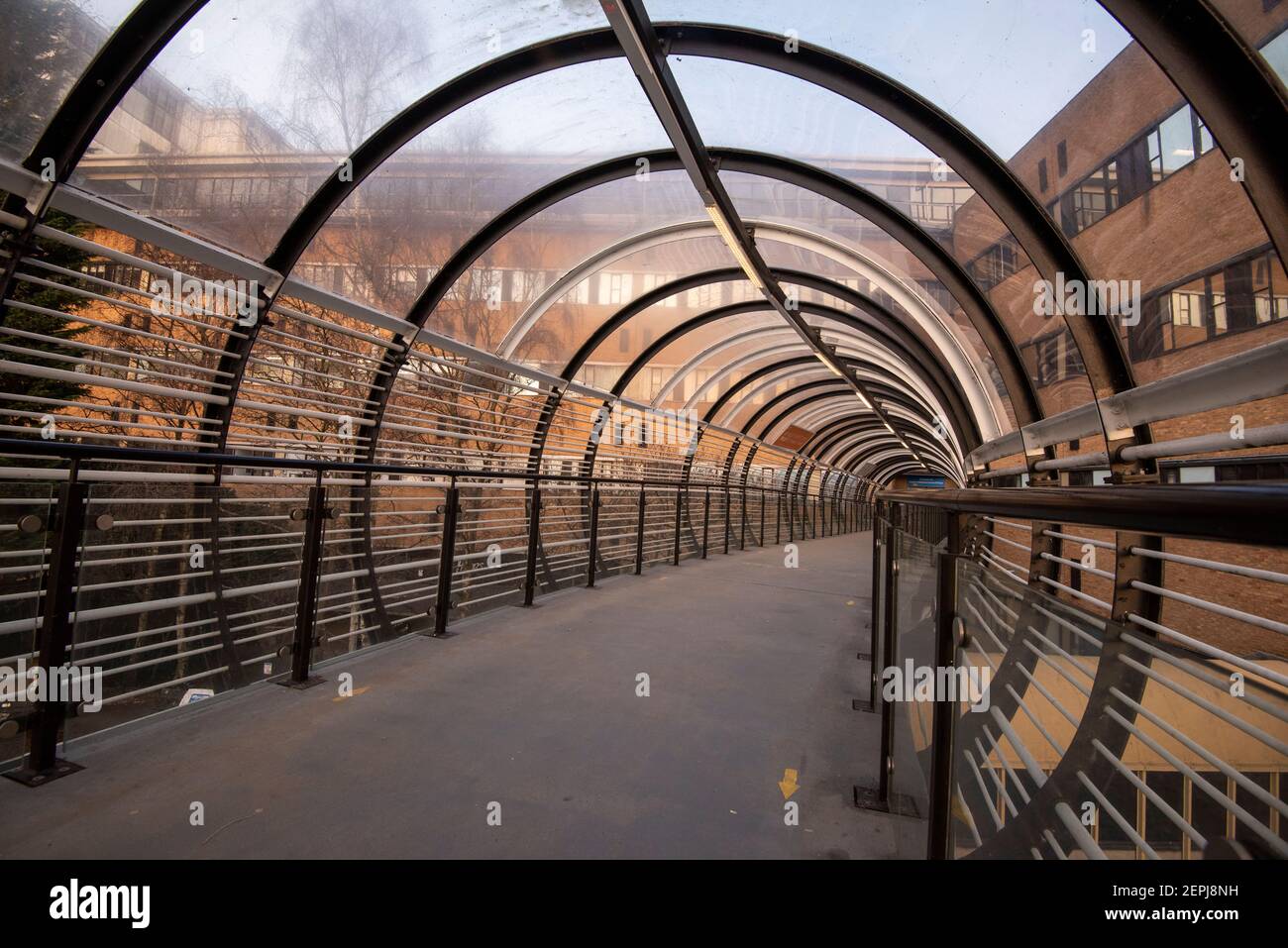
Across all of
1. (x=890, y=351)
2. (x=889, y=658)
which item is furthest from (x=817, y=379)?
(x=889, y=658)

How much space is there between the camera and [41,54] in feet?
11.8

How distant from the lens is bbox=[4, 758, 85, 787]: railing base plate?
221cm

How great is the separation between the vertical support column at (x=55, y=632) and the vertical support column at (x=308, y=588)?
112cm

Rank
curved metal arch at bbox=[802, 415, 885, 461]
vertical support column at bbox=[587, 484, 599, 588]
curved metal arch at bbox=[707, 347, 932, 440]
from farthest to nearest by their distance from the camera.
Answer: curved metal arch at bbox=[802, 415, 885, 461], curved metal arch at bbox=[707, 347, 932, 440], vertical support column at bbox=[587, 484, 599, 588]

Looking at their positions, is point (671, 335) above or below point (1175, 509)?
above

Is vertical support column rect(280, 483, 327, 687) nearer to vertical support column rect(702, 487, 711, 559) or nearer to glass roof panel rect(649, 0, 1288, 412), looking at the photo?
glass roof panel rect(649, 0, 1288, 412)

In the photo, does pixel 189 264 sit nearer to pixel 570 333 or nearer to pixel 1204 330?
pixel 570 333

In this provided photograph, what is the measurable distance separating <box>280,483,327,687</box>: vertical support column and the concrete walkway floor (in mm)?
156

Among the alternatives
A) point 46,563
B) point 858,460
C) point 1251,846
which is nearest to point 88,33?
point 46,563

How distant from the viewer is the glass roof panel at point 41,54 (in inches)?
138

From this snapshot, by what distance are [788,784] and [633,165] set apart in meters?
5.86

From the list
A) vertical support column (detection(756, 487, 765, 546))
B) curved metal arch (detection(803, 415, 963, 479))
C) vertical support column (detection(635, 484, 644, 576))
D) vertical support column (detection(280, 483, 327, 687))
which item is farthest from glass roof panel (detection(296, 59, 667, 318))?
curved metal arch (detection(803, 415, 963, 479))

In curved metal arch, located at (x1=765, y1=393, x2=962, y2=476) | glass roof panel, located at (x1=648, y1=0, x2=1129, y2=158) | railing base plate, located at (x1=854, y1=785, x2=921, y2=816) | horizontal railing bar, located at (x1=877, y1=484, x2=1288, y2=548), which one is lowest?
railing base plate, located at (x1=854, y1=785, x2=921, y2=816)

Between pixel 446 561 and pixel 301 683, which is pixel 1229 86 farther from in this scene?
pixel 301 683
